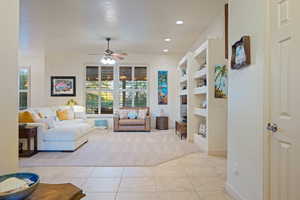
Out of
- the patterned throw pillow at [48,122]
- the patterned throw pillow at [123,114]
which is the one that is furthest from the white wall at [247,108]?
the patterned throw pillow at [123,114]

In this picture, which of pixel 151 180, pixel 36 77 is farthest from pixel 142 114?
pixel 151 180

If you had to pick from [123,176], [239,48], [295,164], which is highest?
[239,48]

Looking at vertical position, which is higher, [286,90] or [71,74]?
[71,74]

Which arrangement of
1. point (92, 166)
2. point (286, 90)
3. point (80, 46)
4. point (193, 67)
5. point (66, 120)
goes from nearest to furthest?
point (286, 90) → point (92, 166) → point (193, 67) → point (66, 120) → point (80, 46)

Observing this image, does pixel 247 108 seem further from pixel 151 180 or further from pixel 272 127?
pixel 151 180

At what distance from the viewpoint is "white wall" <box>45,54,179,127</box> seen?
29.8 ft

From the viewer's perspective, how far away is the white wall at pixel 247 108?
2.08 metres

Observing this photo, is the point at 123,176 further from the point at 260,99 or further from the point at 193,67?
the point at 193,67

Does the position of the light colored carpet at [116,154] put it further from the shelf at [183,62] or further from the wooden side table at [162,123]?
the wooden side table at [162,123]

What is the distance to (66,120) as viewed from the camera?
719 centimetres

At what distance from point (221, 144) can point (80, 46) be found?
5855 millimetres

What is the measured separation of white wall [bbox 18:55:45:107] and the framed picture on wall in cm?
41

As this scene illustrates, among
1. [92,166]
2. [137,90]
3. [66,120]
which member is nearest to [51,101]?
[66,120]

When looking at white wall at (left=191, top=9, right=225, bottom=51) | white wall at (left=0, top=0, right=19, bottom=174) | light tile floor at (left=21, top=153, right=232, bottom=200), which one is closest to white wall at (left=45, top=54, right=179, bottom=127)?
white wall at (left=191, top=9, right=225, bottom=51)
